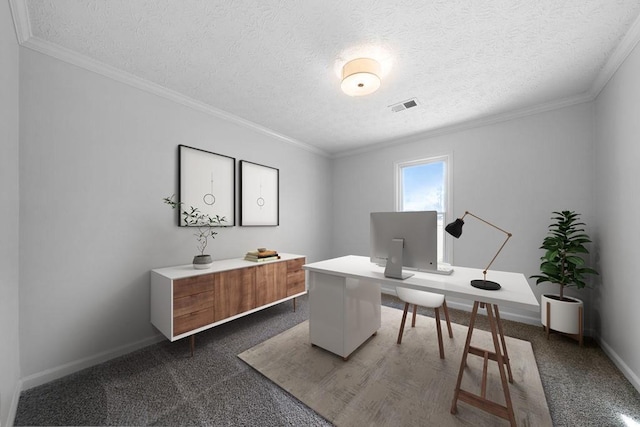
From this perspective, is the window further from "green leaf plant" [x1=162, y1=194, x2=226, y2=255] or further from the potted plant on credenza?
"green leaf plant" [x1=162, y1=194, x2=226, y2=255]

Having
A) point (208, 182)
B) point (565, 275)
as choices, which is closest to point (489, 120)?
point (565, 275)

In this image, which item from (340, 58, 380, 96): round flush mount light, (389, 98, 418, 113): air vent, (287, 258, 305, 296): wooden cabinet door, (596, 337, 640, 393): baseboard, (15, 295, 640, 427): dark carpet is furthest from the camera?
(287, 258, 305, 296): wooden cabinet door

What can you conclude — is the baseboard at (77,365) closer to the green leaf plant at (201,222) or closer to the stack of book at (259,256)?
the green leaf plant at (201,222)

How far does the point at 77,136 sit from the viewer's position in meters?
1.97

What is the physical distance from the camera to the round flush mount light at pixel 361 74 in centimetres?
196

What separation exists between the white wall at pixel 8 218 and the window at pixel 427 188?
4160 millimetres

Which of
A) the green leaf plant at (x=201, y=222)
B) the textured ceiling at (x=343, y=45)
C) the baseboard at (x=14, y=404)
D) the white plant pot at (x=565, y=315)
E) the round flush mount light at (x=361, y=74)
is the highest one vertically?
the textured ceiling at (x=343, y=45)

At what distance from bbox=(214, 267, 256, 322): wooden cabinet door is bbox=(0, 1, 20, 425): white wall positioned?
126cm

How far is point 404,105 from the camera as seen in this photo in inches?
111

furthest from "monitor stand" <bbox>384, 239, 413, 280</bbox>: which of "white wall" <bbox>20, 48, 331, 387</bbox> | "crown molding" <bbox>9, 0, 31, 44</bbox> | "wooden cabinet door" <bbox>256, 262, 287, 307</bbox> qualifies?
"crown molding" <bbox>9, 0, 31, 44</bbox>

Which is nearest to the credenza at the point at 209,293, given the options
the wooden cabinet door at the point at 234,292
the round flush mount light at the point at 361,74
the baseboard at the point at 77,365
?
the wooden cabinet door at the point at 234,292

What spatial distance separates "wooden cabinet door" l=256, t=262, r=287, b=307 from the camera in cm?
274

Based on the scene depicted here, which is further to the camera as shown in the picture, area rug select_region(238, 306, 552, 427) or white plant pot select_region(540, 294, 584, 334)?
white plant pot select_region(540, 294, 584, 334)

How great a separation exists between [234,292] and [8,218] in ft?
5.50
